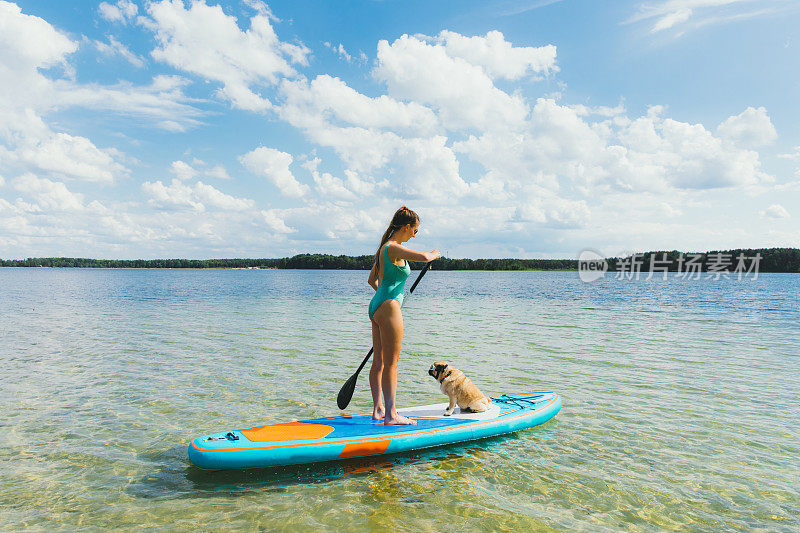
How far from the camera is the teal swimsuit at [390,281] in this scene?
5676mm

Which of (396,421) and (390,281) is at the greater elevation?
(390,281)

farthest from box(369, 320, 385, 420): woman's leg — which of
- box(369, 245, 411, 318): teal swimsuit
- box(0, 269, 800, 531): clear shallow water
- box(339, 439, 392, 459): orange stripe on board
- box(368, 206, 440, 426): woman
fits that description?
box(0, 269, 800, 531): clear shallow water

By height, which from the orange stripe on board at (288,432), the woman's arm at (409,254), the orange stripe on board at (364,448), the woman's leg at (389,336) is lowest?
the orange stripe on board at (364,448)

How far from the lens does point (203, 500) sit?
15.9 feet

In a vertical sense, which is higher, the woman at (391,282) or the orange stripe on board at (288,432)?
the woman at (391,282)

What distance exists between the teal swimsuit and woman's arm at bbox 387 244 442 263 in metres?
0.08

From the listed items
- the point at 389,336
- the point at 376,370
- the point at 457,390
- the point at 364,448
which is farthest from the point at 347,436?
the point at 457,390

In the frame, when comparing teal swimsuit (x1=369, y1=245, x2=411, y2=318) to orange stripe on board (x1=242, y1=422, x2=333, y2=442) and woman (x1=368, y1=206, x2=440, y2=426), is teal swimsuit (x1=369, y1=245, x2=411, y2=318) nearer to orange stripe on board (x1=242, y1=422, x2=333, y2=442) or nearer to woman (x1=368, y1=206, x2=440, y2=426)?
woman (x1=368, y1=206, x2=440, y2=426)

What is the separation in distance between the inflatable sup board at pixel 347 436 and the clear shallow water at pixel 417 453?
187 mm

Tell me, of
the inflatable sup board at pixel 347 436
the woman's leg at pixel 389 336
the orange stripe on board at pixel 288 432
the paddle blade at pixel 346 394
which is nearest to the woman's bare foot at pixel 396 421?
the inflatable sup board at pixel 347 436

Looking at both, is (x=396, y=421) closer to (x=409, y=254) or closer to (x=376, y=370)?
(x=376, y=370)

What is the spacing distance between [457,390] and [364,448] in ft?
5.76

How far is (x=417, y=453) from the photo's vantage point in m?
6.13

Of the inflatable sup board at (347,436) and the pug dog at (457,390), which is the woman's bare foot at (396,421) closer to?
the inflatable sup board at (347,436)
